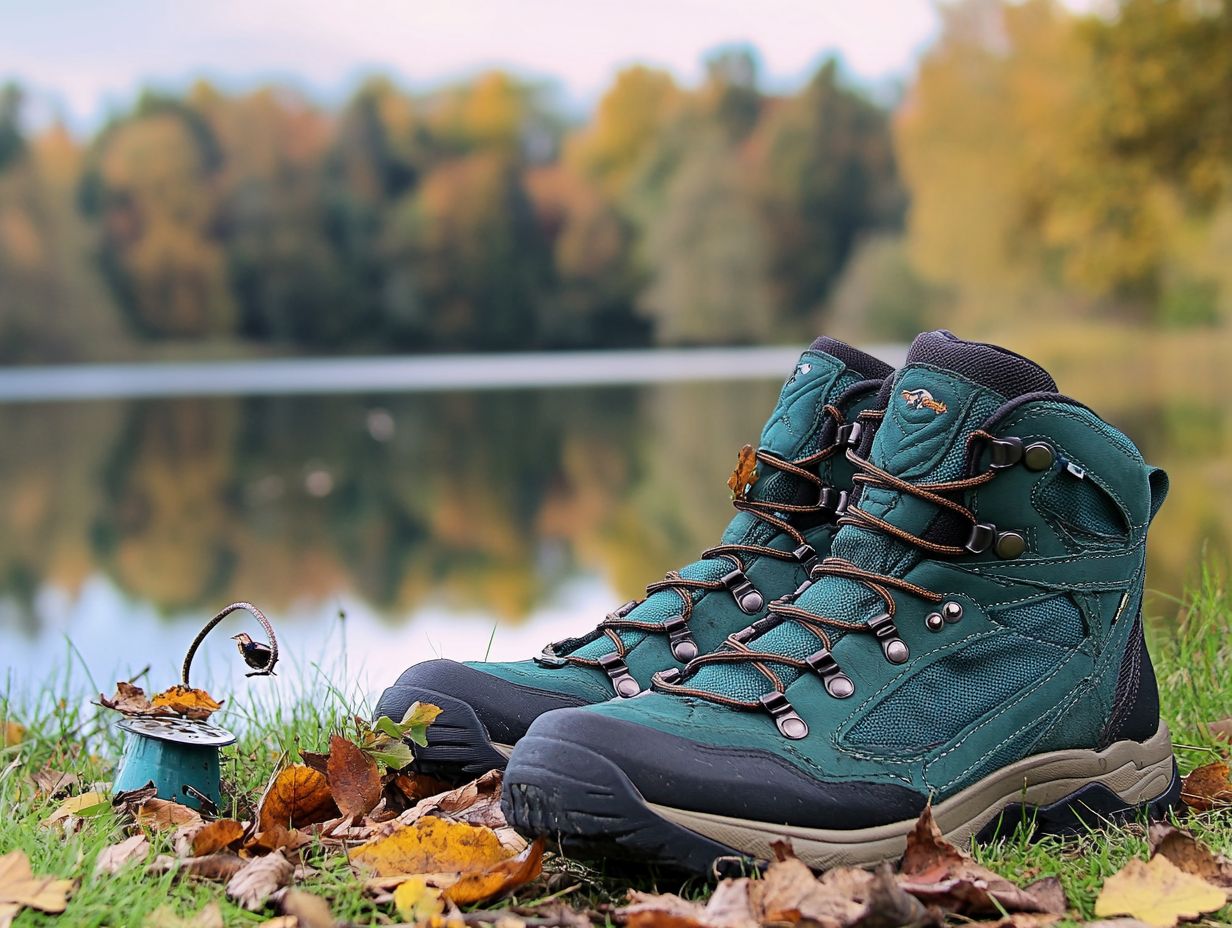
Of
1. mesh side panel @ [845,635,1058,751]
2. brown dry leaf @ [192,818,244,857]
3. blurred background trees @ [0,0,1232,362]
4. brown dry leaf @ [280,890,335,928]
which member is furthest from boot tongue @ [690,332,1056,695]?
blurred background trees @ [0,0,1232,362]

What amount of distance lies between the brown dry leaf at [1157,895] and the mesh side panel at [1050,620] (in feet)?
1.19

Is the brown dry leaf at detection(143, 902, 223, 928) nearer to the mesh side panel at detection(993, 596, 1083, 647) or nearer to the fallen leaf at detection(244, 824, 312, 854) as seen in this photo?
the fallen leaf at detection(244, 824, 312, 854)

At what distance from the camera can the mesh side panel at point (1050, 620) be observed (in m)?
2.04

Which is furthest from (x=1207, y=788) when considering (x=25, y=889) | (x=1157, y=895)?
(x=25, y=889)

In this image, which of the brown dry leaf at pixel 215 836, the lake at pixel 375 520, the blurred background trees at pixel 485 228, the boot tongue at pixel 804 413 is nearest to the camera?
the brown dry leaf at pixel 215 836

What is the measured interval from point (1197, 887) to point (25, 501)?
17.5 metres

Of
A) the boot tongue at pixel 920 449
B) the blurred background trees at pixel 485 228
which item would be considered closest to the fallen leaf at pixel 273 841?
the boot tongue at pixel 920 449

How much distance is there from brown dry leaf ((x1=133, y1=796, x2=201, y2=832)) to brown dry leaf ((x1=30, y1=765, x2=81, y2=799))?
50 centimetres

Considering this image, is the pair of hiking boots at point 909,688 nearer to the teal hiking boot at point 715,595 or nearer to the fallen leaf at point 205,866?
the teal hiking boot at point 715,595

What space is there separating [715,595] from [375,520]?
1359 cm

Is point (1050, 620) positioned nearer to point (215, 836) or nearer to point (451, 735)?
point (451, 735)

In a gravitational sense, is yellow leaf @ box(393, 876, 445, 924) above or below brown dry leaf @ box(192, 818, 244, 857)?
above

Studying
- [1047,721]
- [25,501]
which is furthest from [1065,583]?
[25,501]

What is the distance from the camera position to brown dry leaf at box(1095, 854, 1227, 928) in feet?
5.69
